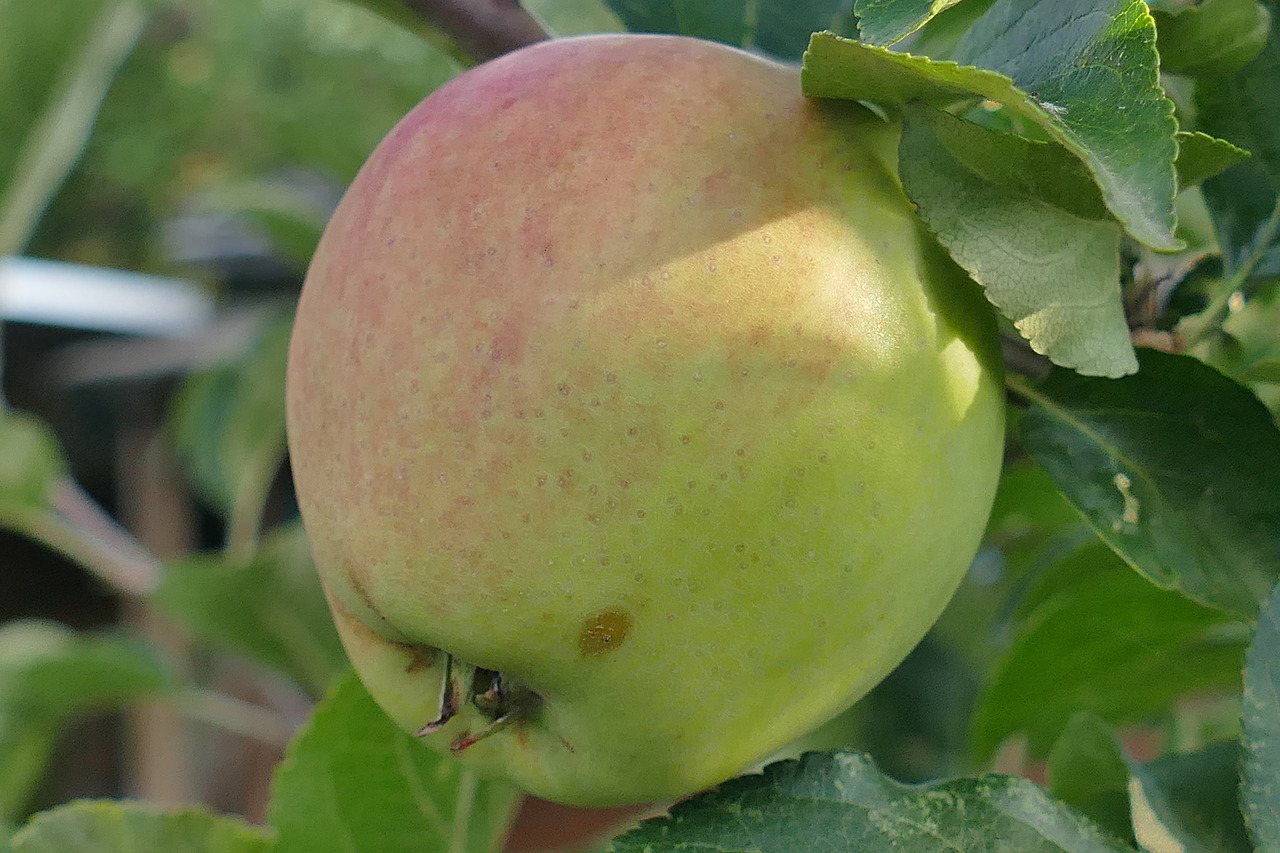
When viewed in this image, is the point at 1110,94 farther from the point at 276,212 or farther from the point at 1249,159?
the point at 276,212

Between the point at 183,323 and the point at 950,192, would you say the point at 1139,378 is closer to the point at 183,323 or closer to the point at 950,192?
the point at 950,192

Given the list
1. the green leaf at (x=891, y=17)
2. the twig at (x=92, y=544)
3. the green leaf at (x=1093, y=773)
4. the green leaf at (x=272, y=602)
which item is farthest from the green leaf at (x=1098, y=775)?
the twig at (x=92, y=544)

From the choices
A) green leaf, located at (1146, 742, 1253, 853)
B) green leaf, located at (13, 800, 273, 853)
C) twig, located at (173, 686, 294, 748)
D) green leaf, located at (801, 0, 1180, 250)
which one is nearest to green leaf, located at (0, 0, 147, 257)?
twig, located at (173, 686, 294, 748)

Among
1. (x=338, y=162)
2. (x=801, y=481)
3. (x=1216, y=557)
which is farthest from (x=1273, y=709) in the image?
(x=338, y=162)

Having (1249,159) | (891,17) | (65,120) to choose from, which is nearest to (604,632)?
(891,17)

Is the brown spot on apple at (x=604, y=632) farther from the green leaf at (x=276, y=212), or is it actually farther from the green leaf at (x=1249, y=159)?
the green leaf at (x=276, y=212)

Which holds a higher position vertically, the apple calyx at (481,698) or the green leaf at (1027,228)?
the green leaf at (1027,228)
